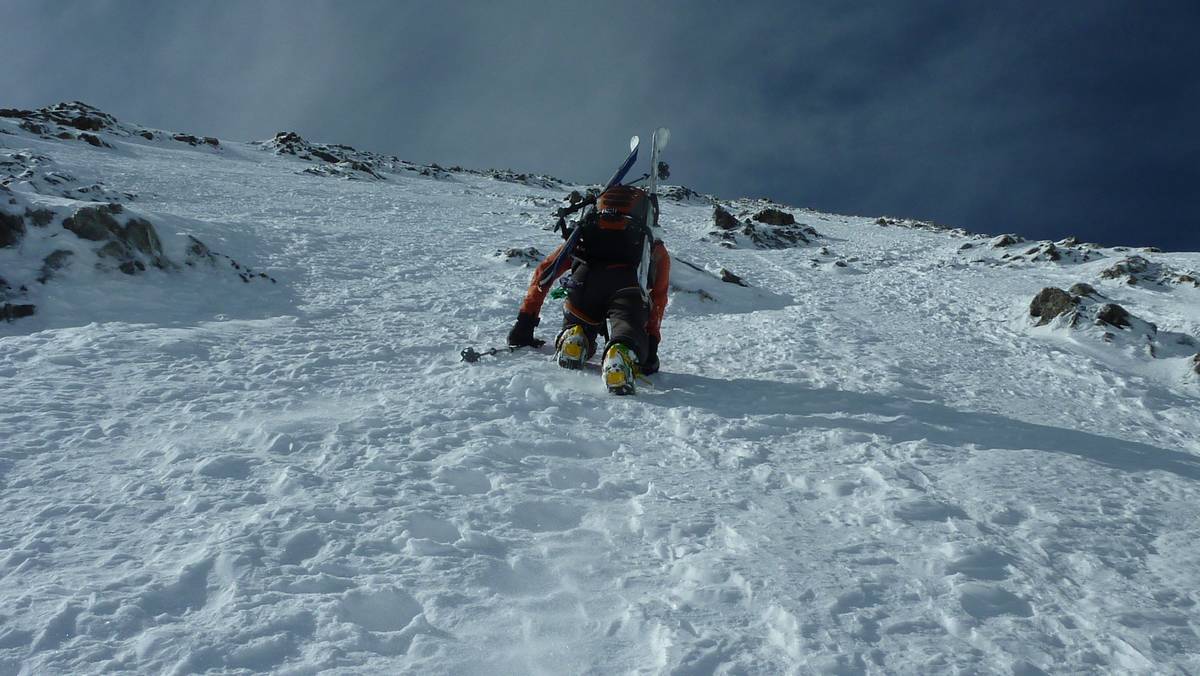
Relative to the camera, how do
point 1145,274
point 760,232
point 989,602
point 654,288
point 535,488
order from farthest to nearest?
point 760,232
point 1145,274
point 654,288
point 535,488
point 989,602

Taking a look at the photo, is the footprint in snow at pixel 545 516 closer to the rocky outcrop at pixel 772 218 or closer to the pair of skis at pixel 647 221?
the pair of skis at pixel 647 221

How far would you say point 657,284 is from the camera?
6871 mm

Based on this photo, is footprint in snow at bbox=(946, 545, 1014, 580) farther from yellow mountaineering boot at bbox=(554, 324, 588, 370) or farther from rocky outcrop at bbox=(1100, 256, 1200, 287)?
rocky outcrop at bbox=(1100, 256, 1200, 287)

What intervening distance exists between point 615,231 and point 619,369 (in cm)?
174

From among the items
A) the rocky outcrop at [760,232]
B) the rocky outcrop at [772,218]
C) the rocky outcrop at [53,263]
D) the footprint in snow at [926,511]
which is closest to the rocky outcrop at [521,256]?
the rocky outcrop at [53,263]

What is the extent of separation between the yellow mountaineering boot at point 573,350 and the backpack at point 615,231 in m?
0.93

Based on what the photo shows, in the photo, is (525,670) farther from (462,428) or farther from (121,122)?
(121,122)

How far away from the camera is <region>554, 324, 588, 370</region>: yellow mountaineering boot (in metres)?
6.34

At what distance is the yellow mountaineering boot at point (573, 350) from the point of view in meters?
6.34

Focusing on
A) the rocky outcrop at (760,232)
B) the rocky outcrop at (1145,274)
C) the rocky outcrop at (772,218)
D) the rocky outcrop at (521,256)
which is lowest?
the rocky outcrop at (521,256)

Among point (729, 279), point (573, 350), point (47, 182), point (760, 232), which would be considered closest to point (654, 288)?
point (573, 350)

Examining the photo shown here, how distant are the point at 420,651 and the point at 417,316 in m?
6.31

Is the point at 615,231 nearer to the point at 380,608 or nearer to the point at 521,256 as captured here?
the point at 380,608

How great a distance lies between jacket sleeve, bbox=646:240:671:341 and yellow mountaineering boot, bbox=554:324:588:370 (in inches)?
28.3
